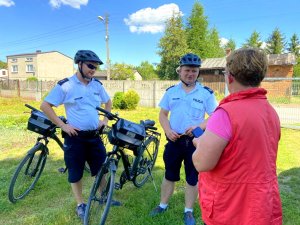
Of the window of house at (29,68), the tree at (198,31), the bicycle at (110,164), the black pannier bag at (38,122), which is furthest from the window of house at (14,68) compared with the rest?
the bicycle at (110,164)

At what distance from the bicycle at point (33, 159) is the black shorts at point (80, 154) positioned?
21.0 inches

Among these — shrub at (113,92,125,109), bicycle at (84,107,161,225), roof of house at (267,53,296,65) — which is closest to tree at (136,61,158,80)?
roof of house at (267,53,296,65)

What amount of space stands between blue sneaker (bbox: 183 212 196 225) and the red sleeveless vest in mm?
1666

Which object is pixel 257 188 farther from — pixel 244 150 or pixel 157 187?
pixel 157 187

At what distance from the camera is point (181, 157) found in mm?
3303

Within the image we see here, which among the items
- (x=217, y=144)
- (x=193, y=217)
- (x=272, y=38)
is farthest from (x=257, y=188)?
(x=272, y=38)

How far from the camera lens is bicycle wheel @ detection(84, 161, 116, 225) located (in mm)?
3129

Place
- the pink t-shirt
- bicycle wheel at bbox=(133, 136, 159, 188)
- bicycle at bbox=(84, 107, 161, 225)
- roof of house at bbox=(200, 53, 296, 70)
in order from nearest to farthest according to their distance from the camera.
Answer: the pink t-shirt → bicycle at bbox=(84, 107, 161, 225) → bicycle wheel at bbox=(133, 136, 159, 188) → roof of house at bbox=(200, 53, 296, 70)

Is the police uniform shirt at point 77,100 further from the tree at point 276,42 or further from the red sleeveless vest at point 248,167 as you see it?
the tree at point 276,42

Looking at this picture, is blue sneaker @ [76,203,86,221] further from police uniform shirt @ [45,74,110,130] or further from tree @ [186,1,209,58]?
tree @ [186,1,209,58]

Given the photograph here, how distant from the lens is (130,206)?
3.82 metres

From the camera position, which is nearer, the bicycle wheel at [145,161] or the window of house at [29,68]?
the bicycle wheel at [145,161]

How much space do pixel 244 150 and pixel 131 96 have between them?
12692 millimetres

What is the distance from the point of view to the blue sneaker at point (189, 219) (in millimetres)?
3311
